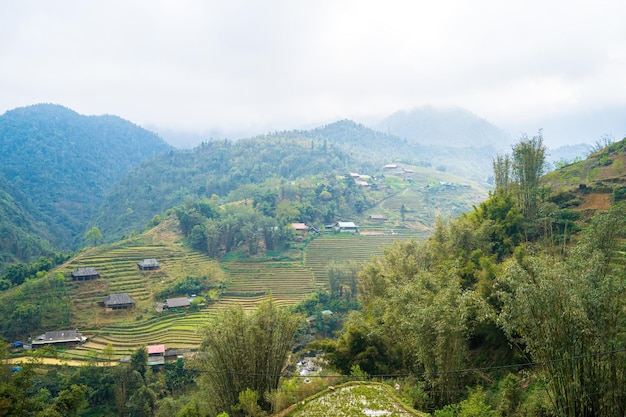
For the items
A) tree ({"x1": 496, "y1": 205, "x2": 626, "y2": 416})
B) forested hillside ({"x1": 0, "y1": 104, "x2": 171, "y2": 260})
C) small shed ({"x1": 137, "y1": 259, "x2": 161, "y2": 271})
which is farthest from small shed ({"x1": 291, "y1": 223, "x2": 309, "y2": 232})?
tree ({"x1": 496, "y1": 205, "x2": 626, "y2": 416})

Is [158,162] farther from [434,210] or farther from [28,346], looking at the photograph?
[28,346]

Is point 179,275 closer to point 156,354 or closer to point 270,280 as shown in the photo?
point 270,280

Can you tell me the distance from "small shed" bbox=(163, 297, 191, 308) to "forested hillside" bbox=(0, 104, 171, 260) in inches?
1068

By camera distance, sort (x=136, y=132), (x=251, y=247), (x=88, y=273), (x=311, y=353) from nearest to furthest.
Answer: (x=311, y=353) < (x=88, y=273) < (x=251, y=247) < (x=136, y=132)

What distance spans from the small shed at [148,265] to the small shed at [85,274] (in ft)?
13.1

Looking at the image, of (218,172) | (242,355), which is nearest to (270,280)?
(242,355)

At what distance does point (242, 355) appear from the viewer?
1220 centimetres

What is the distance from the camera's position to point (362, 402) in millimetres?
9820

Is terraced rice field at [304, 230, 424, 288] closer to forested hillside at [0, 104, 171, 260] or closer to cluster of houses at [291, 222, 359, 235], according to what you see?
cluster of houses at [291, 222, 359, 235]

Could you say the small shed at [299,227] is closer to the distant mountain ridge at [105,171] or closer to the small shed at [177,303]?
the small shed at [177,303]

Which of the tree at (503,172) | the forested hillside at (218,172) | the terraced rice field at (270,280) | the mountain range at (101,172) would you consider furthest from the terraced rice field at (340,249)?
the mountain range at (101,172)

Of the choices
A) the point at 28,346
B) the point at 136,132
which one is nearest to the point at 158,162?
the point at 136,132

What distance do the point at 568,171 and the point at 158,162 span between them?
299 feet

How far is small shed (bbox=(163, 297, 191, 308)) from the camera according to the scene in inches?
1348
